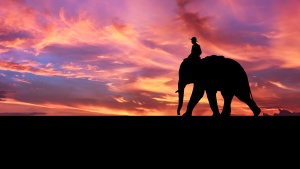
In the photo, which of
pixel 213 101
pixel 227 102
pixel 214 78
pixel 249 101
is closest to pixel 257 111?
pixel 249 101

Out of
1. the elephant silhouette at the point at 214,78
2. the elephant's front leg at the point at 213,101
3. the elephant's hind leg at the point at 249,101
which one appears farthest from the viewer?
the elephant's hind leg at the point at 249,101

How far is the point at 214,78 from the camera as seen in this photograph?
54.8 ft

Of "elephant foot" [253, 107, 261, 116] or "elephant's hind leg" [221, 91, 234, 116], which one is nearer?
"elephant's hind leg" [221, 91, 234, 116]

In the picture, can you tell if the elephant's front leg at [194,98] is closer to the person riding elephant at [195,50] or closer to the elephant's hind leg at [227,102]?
the elephant's hind leg at [227,102]

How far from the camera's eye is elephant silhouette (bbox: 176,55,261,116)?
16.7 meters

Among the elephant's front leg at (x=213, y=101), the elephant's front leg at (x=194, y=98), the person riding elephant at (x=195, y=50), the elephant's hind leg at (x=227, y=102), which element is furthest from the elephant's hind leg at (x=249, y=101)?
the person riding elephant at (x=195, y=50)

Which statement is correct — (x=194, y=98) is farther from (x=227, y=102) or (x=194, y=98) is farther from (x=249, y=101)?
(x=249, y=101)

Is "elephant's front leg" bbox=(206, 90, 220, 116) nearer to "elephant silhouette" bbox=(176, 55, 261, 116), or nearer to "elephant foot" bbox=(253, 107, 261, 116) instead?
"elephant silhouette" bbox=(176, 55, 261, 116)

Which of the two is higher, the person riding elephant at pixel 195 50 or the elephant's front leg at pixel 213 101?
the person riding elephant at pixel 195 50

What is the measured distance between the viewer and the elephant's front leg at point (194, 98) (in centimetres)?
1670

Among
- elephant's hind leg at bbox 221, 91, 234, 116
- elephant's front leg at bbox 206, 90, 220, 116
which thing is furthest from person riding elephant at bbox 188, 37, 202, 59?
elephant's hind leg at bbox 221, 91, 234, 116

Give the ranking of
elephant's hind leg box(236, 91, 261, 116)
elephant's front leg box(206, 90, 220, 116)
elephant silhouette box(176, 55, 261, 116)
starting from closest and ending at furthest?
elephant's front leg box(206, 90, 220, 116), elephant silhouette box(176, 55, 261, 116), elephant's hind leg box(236, 91, 261, 116)
